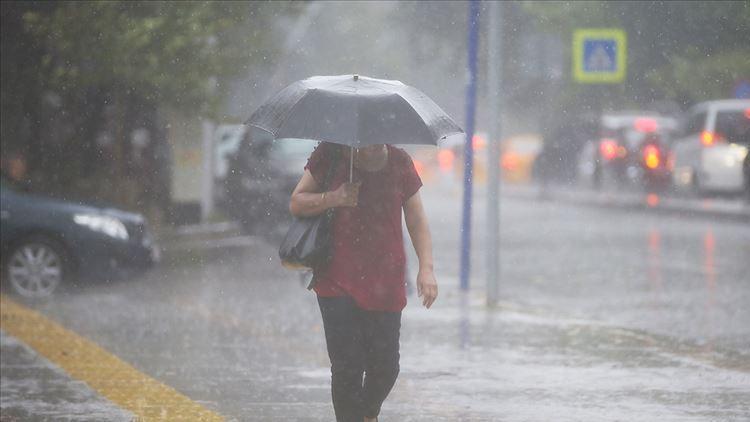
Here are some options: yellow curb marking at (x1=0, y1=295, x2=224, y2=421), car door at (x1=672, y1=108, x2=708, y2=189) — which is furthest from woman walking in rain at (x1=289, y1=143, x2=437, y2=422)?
car door at (x1=672, y1=108, x2=708, y2=189)

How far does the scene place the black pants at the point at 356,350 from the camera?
659 centimetres

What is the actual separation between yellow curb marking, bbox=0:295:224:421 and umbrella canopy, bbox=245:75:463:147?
215cm

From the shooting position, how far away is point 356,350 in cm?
661

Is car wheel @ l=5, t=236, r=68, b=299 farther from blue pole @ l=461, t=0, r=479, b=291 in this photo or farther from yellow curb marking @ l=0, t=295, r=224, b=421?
blue pole @ l=461, t=0, r=479, b=291

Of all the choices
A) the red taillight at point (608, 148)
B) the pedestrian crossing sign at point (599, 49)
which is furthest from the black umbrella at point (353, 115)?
the red taillight at point (608, 148)

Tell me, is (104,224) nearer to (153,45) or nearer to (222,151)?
(153,45)

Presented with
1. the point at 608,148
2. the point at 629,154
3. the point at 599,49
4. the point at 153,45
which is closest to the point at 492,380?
the point at 153,45

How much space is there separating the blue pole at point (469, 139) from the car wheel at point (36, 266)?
3797 millimetres

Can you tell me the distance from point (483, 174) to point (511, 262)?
28571 millimetres

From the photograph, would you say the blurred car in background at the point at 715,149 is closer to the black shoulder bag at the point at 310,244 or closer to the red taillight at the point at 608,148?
the red taillight at the point at 608,148

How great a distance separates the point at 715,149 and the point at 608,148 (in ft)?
37.3

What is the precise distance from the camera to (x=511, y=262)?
18.9 metres

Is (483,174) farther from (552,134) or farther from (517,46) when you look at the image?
(517,46)

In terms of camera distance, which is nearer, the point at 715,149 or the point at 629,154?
the point at 715,149
